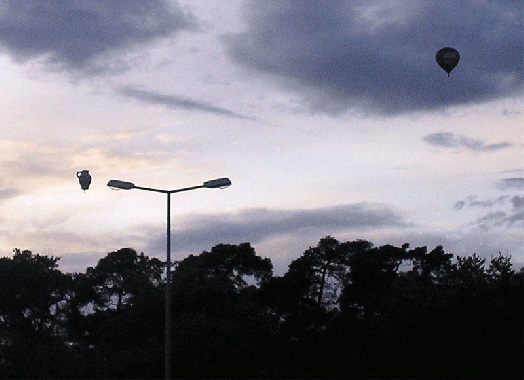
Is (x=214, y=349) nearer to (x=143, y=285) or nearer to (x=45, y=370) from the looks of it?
(x=45, y=370)

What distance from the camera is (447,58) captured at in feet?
136

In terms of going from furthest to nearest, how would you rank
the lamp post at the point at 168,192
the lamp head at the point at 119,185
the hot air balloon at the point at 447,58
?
the hot air balloon at the point at 447,58, the lamp head at the point at 119,185, the lamp post at the point at 168,192

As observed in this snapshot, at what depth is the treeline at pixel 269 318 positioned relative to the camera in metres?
42.7

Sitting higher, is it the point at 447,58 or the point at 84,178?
the point at 447,58

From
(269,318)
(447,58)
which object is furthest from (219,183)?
(269,318)

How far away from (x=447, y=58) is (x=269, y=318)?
32.8 meters

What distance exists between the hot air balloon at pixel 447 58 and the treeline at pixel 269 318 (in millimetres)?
14069

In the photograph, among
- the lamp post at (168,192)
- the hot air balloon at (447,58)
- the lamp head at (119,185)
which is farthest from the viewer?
the hot air balloon at (447,58)

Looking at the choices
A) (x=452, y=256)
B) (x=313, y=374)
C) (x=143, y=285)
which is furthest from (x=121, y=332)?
(x=452, y=256)

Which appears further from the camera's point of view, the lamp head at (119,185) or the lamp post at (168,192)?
the lamp head at (119,185)

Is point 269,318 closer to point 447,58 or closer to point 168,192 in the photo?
point 447,58

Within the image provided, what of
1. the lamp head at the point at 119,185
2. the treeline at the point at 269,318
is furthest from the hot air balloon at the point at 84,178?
the treeline at the point at 269,318

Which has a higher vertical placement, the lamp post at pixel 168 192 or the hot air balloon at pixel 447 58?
the hot air balloon at pixel 447 58

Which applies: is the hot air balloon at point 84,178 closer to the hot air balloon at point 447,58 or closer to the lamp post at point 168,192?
the lamp post at point 168,192
